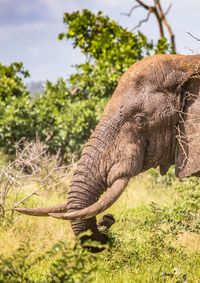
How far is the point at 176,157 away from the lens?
6.99m

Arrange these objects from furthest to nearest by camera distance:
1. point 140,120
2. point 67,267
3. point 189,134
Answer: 1. point 189,134
2. point 140,120
3. point 67,267

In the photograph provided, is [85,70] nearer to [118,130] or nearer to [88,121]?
Answer: [88,121]

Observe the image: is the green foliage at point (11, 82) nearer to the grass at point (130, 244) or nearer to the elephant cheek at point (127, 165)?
the grass at point (130, 244)

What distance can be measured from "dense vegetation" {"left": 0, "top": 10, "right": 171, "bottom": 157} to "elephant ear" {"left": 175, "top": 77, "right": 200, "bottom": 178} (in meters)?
8.45

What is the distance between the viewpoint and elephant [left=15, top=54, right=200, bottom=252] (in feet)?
21.3

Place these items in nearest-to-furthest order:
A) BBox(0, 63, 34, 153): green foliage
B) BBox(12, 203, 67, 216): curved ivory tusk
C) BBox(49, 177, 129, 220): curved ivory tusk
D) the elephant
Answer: BBox(49, 177, 129, 220): curved ivory tusk, BBox(12, 203, 67, 216): curved ivory tusk, the elephant, BBox(0, 63, 34, 153): green foliage

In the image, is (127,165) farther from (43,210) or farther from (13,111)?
(13,111)

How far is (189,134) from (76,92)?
32.5 feet

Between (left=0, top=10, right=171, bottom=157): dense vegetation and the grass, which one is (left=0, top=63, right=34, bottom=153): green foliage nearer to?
(left=0, top=10, right=171, bottom=157): dense vegetation

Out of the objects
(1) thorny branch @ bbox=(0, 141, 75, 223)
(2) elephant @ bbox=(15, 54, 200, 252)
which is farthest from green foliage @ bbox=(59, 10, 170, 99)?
(2) elephant @ bbox=(15, 54, 200, 252)

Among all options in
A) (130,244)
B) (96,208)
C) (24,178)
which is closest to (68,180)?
(24,178)

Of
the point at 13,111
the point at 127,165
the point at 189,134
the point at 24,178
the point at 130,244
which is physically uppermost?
the point at 13,111

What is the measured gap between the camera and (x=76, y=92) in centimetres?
1666

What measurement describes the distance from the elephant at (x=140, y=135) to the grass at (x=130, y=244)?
0.50 metres
